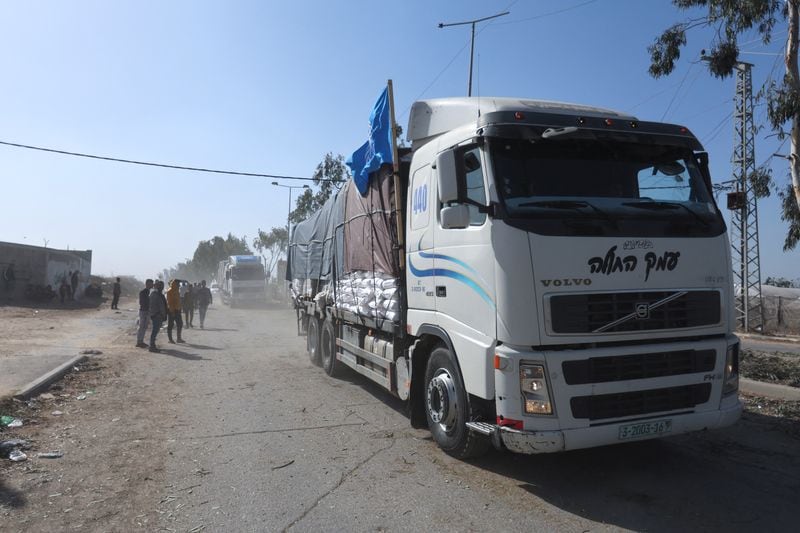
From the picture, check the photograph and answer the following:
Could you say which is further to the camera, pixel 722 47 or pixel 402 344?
pixel 722 47

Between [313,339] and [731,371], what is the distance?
8365mm

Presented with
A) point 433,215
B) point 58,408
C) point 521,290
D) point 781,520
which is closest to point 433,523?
point 521,290

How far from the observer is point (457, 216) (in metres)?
4.71

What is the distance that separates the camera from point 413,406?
5.95 m

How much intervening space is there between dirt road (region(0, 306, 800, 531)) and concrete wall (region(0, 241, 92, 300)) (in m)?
25.4

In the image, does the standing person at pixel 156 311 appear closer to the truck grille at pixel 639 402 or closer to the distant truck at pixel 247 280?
the truck grille at pixel 639 402

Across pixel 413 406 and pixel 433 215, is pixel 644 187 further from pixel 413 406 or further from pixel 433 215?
pixel 413 406

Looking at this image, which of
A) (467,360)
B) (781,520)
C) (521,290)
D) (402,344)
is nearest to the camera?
(781,520)

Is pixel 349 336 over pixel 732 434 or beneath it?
over

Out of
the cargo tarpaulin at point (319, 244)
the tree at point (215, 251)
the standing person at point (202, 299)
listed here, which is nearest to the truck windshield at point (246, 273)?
the standing person at point (202, 299)

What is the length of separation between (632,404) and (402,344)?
2706 mm

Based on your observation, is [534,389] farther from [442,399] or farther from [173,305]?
[173,305]

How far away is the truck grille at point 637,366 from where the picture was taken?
4.27 m

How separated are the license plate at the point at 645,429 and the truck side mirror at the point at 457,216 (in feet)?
6.68
